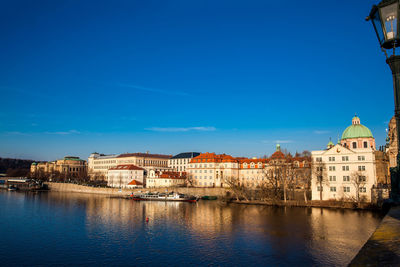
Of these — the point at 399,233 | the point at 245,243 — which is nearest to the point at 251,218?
the point at 245,243

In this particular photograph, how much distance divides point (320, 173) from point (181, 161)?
92.8 meters

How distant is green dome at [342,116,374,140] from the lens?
81062 mm

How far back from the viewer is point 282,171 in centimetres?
7012

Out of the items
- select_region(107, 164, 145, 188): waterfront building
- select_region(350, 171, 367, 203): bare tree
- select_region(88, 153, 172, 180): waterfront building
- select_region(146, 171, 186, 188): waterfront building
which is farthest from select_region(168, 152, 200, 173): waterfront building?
select_region(350, 171, 367, 203): bare tree

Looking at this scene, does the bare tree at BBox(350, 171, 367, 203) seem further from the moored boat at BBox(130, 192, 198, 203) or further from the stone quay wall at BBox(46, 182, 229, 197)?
the moored boat at BBox(130, 192, 198, 203)

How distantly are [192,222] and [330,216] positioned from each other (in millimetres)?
23193

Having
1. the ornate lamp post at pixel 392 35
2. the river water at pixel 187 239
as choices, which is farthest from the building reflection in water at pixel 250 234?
the ornate lamp post at pixel 392 35

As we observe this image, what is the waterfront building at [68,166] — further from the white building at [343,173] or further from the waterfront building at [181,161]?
the white building at [343,173]

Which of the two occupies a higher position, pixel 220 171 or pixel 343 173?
pixel 220 171

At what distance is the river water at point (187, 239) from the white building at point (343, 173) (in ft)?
28.6

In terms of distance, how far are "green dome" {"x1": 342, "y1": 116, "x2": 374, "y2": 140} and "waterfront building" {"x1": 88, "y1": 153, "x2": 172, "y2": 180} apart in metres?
88.6

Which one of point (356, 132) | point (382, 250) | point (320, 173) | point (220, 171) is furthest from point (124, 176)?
point (382, 250)

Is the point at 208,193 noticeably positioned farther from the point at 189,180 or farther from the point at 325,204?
the point at 325,204

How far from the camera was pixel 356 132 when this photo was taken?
269ft
